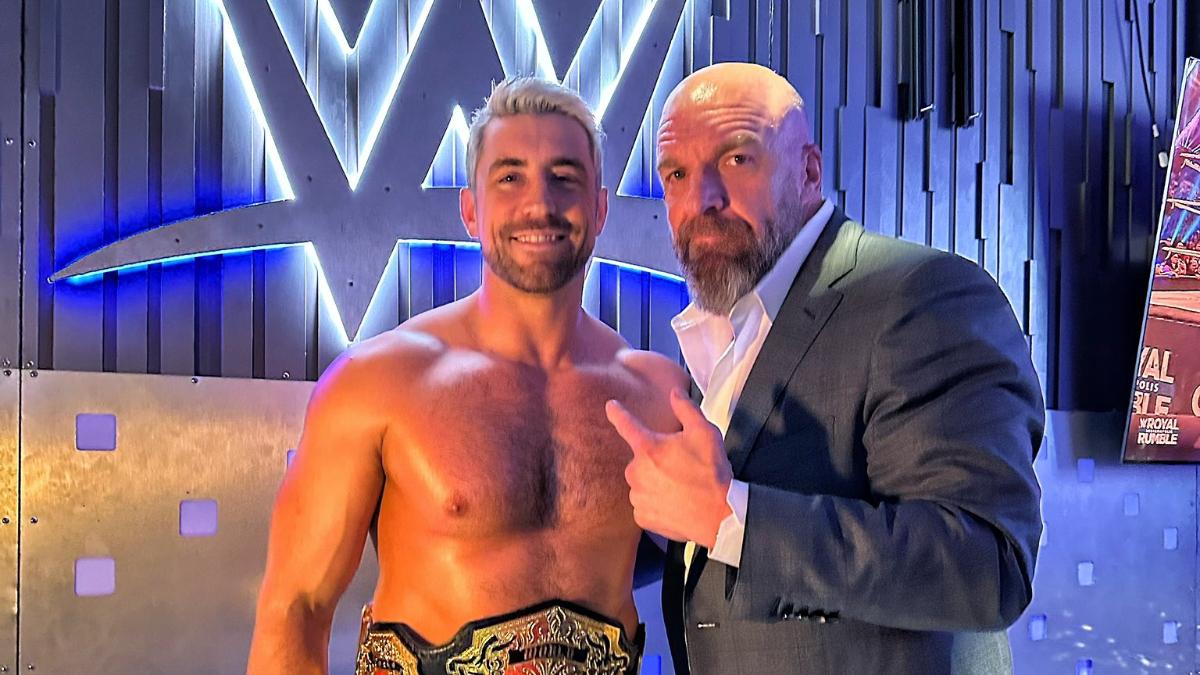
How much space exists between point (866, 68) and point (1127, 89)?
137 cm

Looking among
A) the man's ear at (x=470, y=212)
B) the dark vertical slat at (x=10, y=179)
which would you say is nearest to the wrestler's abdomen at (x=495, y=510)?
the man's ear at (x=470, y=212)

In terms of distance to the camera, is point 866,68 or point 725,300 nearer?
point 725,300

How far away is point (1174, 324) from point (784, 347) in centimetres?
313

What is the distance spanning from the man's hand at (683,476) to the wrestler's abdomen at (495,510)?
68 cm

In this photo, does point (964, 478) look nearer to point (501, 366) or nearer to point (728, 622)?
point (728, 622)

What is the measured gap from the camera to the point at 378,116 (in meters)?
2.87

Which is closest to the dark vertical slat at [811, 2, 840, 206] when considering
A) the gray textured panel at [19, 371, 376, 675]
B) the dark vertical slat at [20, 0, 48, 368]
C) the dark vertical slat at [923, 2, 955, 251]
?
the dark vertical slat at [923, 2, 955, 251]

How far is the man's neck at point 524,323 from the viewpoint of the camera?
2.05m

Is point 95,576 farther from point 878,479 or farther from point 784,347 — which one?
point 878,479

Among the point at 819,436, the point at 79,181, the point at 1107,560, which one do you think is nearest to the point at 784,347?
the point at 819,436

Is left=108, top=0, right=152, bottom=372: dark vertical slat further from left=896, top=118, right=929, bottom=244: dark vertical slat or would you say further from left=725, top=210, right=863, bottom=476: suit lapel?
left=896, top=118, right=929, bottom=244: dark vertical slat

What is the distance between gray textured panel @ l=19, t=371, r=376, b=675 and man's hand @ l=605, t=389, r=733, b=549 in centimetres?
→ 171

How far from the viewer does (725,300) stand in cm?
168

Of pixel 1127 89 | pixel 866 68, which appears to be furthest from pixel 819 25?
pixel 1127 89
